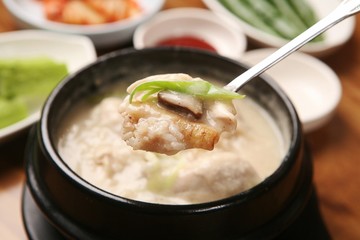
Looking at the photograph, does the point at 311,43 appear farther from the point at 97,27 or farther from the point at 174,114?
the point at 174,114

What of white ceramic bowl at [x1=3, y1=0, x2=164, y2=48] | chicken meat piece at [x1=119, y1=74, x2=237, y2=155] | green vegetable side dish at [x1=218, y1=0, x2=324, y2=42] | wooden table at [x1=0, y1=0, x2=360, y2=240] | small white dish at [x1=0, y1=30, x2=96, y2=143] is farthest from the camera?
green vegetable side dish at [x1=218, y1=0, x2=324, y2=42]

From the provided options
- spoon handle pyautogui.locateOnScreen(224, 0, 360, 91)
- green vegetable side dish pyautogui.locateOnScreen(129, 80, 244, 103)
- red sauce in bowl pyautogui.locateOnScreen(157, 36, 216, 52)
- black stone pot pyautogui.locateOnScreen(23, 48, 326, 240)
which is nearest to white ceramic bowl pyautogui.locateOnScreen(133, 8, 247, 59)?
red sauce in bowl pyautogui.locateOnScreen(157, 36, 216, 52)

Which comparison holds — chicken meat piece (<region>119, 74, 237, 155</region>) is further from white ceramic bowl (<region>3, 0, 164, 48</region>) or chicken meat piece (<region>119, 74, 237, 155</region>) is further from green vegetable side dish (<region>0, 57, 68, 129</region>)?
white ceramic bowl (<region>3, 0, 164, 48</region>)

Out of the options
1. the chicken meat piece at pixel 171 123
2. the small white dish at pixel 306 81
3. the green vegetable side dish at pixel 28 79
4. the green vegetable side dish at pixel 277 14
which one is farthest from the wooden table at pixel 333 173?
the chicken meat piece at pixel 171 123

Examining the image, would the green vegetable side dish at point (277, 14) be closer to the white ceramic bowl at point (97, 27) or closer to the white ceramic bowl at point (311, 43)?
the white ceramic bowl at point (311, 43)

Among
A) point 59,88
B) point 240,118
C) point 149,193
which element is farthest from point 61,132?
point 240,118

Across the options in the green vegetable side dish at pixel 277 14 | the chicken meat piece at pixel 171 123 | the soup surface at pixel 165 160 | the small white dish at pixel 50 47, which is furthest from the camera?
the green vegetable side dish at pixel 277 14

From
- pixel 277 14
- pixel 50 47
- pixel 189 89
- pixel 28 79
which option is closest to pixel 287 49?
pixel 189 89
